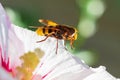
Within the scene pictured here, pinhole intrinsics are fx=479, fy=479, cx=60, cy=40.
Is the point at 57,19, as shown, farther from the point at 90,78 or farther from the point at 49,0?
the point at 90,78

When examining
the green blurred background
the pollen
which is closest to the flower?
the pollen

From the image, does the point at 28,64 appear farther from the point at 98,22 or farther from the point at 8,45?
the point at 98,22

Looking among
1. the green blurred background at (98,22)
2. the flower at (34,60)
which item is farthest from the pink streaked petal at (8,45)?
the green blurred background at (98,22)

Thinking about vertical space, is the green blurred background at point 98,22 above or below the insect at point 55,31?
below

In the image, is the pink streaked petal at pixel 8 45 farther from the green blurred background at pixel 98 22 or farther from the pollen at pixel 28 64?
the green blurred background at pixel 98 22

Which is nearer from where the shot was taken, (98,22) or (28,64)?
(28,64)

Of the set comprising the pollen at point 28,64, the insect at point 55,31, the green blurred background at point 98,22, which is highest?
the insect at point 55,31

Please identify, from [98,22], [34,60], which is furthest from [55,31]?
[98,22]

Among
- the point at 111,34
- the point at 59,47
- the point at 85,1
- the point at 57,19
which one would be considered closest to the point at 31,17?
the point at 85,1

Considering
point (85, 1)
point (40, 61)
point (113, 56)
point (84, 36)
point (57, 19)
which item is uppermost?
point (40, 61)
